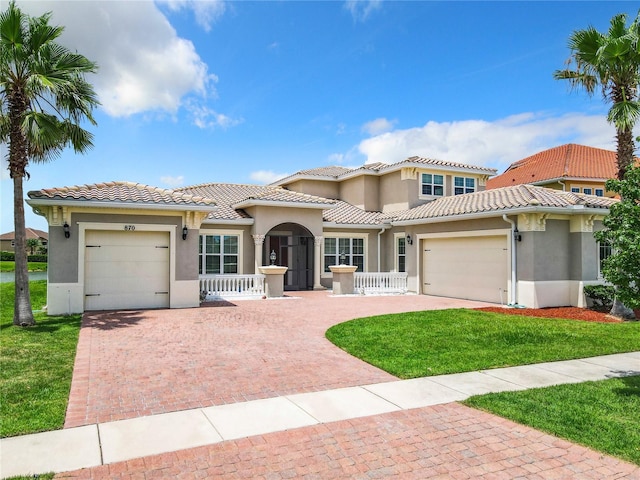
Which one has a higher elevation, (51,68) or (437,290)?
(51,68)

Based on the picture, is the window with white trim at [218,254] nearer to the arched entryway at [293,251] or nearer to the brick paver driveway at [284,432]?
the arched entryway at [293,251]

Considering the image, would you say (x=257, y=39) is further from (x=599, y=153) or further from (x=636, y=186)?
(x=599, y=153)

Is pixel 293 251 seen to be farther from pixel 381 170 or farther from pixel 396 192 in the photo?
pixel 381 170

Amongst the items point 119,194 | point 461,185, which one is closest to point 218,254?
point 119,194

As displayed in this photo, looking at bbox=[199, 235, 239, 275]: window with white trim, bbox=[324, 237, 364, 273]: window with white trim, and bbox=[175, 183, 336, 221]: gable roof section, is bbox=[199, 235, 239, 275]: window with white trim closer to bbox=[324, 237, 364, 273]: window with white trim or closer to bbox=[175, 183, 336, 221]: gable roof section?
bbox=[175, 183, 336, 221]: gable roof section

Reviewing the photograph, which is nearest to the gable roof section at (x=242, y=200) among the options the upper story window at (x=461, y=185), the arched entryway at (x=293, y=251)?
the arched entryway at (x=293, y=251)

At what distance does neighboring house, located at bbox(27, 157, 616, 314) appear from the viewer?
1418 cm

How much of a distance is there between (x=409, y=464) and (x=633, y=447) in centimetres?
248

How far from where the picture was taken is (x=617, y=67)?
45.3 feet

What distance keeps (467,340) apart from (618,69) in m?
10.4

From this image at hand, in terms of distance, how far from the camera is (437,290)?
1997 centimetres

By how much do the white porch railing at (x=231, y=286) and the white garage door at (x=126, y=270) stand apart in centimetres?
264

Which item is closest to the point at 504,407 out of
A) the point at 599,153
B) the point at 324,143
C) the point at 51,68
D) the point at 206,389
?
the point at 206,389

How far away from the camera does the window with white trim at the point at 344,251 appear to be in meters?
22.9
